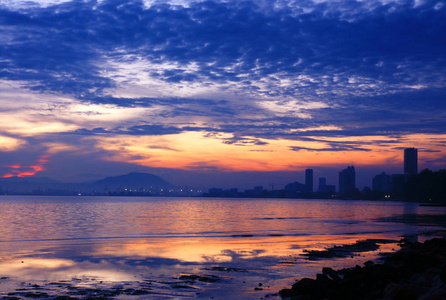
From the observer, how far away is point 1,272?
22.5m

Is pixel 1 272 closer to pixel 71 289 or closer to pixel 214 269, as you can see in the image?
pixel 71 289

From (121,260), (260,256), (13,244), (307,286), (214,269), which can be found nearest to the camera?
(307,286)

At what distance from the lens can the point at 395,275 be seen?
738 inches

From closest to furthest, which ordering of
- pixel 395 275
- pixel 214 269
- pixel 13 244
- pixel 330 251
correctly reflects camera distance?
pixel 395 275
pixel 214 269
pixel 330 251
pixel 13 244

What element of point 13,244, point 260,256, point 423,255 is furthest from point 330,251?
point 13,244

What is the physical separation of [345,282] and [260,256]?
12.8 metres

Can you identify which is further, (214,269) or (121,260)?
→ (121,260)

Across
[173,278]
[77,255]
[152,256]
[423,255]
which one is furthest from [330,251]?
[77,255]

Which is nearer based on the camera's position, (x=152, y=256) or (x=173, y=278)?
(x=173, y=278)

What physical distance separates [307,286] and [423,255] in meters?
8.76

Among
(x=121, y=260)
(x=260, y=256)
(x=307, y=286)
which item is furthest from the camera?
(x=260, y=256)

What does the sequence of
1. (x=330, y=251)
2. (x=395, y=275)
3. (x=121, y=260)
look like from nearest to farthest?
1. (x=395, y=275)
2. (x=121, y=260)
3. (x=330, y=251)

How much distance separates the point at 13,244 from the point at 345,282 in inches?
1190

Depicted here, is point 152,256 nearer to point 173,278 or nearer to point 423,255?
point 173,278
